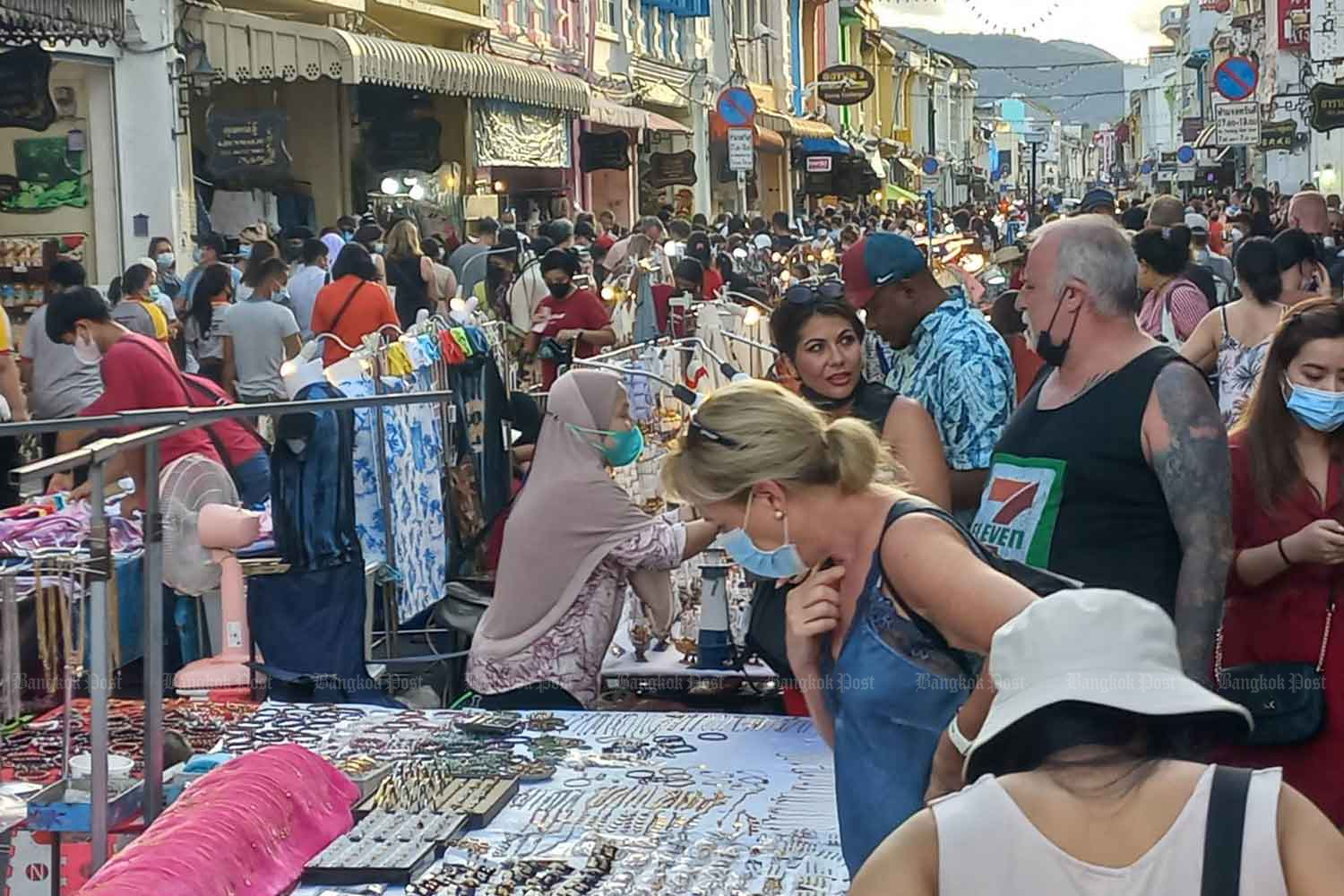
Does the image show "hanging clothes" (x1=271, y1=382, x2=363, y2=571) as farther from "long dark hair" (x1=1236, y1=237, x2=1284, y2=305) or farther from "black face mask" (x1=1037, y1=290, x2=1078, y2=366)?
"long dark hair" (x1=1236, y1=237, x2=1284, y2=305)

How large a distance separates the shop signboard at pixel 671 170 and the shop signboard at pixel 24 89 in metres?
22.1

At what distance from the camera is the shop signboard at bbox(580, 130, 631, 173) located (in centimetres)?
3092

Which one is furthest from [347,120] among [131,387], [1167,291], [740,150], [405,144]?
[131,387]

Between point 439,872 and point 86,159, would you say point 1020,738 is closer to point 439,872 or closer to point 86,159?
point 439,872

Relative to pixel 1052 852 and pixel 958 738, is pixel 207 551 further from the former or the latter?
pixel 1052 852

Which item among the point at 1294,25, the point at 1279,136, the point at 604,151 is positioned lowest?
the point at 604,151

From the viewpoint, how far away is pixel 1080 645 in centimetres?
218

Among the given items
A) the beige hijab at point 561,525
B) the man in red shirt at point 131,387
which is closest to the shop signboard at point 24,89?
the man in red shirt at point 131,387

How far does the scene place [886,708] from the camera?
10.2 feet

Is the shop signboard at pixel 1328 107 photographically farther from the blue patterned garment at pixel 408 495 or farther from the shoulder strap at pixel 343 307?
the blue patterned garment at pixel 408 495

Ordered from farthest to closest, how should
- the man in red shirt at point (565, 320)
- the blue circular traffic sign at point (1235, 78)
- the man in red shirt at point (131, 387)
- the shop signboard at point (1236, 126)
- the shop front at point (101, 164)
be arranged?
the shop signboard at point (1236, 126), the blue circular traffic sign at point (1235, 78), the shop front at point (101, 164), the man in red shirt at point (565, 320), the man in red shirt at point (131, 387)

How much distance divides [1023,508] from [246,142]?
1424 cm

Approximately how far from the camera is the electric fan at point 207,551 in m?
6.84

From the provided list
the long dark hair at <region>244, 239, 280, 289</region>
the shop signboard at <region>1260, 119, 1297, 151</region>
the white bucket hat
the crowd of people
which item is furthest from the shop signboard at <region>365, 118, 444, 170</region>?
the shop signboard at <region>1260, 119, 1297, 151</region>
